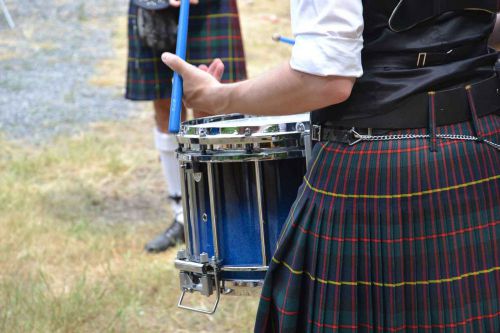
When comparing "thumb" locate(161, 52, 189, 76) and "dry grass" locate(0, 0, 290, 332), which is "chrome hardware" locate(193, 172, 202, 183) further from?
"dry grass" locate(0, 0, 290, 332)

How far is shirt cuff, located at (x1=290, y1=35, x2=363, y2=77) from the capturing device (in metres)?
1.40

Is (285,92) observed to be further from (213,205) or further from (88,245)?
(88,245)

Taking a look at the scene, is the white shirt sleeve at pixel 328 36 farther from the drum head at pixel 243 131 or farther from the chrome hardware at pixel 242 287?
the chrome hardware at pixel 242 287

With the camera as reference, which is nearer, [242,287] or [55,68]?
[242,287]

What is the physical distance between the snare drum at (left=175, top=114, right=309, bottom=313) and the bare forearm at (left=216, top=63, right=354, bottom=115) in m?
0.32

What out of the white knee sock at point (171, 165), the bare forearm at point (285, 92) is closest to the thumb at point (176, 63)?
the bare forearm at point (285, 92)

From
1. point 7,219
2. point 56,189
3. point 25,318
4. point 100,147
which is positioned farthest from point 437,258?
point 100,147

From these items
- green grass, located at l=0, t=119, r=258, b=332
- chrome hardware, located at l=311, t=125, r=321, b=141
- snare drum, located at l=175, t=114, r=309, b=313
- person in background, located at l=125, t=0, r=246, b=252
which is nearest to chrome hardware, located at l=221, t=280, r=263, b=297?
snare drum, located at l=175, t=114, r=309, b=313

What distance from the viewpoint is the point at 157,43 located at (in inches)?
135

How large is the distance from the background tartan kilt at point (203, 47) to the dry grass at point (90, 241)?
30.5 inches

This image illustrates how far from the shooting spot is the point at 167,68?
364cm

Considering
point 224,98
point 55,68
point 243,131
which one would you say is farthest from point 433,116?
point 55,68

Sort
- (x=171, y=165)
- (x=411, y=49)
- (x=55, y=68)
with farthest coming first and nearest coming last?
(x=55, y=68) < (x=171, y=165) < (x=411, y=49)

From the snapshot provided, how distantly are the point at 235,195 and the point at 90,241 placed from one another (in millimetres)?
1973
